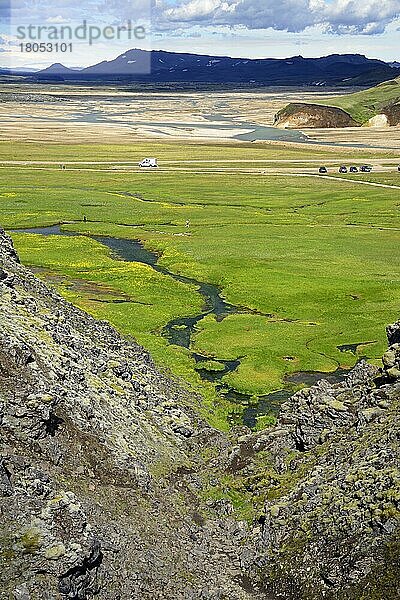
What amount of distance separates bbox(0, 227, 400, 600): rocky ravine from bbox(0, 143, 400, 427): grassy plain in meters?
7.97

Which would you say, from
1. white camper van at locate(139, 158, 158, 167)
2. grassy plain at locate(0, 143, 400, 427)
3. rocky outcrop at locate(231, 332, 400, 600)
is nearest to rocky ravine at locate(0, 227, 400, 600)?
rocky outcrop at locate(231, 332, 400, 600)

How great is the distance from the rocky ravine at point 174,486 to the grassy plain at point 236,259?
7974 mm

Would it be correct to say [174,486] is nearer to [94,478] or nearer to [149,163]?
[94,478]

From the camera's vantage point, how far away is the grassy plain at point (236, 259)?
61.1m

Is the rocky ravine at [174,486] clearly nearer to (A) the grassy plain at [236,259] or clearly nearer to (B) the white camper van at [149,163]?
(A) the grassy plain at [236,259]

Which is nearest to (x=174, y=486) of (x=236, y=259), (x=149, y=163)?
(x=236, y=259)

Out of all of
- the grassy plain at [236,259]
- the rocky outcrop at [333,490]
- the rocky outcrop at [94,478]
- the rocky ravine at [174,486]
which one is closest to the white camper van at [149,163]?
the grassy plain at [236,259]

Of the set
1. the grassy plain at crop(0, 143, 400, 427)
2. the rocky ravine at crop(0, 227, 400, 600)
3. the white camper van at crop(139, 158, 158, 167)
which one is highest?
the rocky ravine at crop(0, 227, 400, 600)

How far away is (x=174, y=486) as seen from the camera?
121ft

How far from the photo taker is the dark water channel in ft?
164

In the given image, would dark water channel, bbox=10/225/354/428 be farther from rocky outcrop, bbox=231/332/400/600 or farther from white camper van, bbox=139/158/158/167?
white camper van, bbox=139/158/158/167

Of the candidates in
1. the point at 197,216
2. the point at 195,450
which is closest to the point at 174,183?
the point at 197,216

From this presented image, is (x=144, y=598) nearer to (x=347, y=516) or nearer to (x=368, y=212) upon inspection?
(x=347, y=516)

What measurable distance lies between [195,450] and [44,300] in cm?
1656
